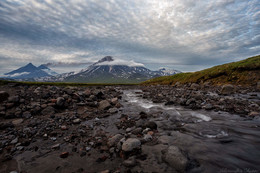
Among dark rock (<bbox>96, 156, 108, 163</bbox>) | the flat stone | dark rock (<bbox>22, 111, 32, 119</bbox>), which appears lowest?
dark rock (<bbox>96, 156, 108, 163</bbox>)

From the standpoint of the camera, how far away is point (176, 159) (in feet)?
16.1

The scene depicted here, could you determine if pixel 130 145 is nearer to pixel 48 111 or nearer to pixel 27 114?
pixel 48 111

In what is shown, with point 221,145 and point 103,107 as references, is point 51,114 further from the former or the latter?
point 221,145

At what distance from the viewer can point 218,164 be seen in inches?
191

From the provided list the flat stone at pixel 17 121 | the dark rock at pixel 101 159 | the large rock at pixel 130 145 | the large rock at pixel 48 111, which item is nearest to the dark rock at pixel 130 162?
the large rock at pixel 130 145

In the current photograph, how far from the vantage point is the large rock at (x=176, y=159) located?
464 centimetres

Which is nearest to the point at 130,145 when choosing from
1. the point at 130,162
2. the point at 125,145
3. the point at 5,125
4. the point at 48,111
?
the point at 125,145

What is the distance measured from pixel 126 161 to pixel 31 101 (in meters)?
13.4

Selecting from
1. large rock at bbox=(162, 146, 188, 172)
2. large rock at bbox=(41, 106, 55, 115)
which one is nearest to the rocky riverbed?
large rock at bbox=(162, 146, 188, 172)

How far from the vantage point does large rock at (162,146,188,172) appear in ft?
15.2

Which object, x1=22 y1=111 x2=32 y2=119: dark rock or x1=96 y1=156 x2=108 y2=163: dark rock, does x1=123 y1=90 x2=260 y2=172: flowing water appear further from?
x1=22 y1=111 x2=32 y2=119: dark rock

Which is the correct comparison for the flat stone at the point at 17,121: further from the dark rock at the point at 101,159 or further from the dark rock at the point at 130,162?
the dark rock at the point at 130,162

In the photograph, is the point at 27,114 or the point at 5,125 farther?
the point at 27,114

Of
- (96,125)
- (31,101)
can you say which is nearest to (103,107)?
(96,125)
